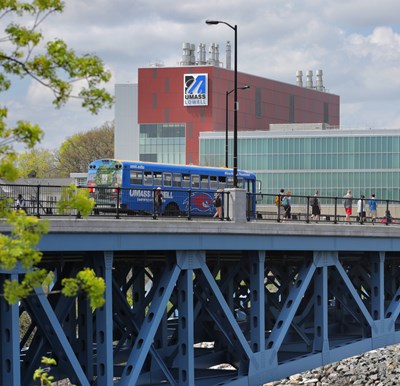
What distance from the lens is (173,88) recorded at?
142750mm

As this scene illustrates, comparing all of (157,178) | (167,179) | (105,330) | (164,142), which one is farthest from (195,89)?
(105,330)

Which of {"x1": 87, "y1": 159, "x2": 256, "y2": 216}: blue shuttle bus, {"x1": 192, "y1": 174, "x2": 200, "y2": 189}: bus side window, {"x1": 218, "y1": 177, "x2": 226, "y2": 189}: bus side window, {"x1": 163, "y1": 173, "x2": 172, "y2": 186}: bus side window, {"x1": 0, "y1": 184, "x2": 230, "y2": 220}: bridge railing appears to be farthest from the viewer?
{"x1": 218, "y1": 177, "x2": 226, "y2": 189}: bus side window

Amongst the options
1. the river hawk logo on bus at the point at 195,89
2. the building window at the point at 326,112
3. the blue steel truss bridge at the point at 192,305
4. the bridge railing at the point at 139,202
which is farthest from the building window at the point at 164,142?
the blue steel truss bridge at the point at 192,305

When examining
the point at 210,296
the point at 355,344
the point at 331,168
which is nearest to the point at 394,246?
the point at 355,344

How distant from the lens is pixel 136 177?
5384 centimetres

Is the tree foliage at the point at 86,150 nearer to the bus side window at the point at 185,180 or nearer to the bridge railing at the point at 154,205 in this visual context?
the bus side window at the point at 185,180

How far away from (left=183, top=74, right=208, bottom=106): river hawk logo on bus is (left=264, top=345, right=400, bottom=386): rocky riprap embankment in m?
67.4

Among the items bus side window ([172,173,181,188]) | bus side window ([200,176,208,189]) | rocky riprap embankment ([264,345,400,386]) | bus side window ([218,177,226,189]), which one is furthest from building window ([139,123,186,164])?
bus side window ([172,173,181,188])

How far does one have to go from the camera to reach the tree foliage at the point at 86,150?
160 metres

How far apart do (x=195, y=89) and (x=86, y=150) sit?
26.9m

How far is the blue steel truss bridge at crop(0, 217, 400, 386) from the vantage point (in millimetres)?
27750

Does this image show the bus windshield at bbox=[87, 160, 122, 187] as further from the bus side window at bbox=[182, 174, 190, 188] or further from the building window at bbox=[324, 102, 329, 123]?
the building window at bbox=[324, 102, 329, 123]

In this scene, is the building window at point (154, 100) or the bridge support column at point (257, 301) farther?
the building window at point (154, 100)

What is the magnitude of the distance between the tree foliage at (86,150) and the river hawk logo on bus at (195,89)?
19.1m
